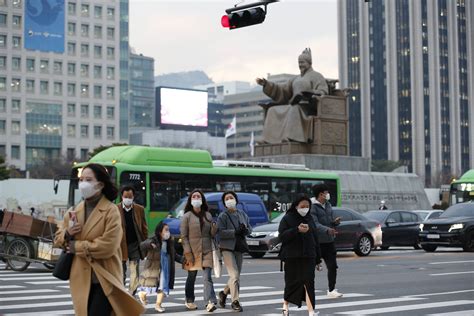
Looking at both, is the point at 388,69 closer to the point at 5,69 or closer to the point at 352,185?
the point at 5,69

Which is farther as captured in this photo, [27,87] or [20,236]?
[27,87]

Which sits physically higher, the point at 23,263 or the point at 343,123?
the point at 343,123

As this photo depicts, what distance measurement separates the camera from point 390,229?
29578 millimetres

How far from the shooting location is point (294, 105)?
42.5 m

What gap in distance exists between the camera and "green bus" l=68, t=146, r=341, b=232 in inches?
1105

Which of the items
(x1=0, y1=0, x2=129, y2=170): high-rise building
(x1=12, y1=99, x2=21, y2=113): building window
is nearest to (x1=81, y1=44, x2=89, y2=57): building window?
(x1=0, y1=0, x2=129, y2=170): high-rise building

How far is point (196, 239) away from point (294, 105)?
29963mm

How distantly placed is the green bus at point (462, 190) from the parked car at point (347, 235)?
1257cm

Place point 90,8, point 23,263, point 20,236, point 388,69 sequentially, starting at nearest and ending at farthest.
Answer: point 20,236, point 23,263, point 90,8, point 388,69

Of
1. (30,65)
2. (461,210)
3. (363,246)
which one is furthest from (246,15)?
(30,65)

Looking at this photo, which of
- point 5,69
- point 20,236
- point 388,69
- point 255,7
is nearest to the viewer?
point 255,7

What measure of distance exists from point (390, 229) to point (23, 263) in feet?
43.6

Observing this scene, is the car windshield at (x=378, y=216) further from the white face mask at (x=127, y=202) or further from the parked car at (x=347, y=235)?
the white face mask at (x=127, y=202)

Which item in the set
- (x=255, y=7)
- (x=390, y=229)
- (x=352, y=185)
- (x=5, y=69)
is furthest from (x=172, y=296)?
(x=5, y=69)
